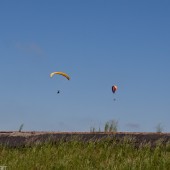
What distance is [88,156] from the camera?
649 inches

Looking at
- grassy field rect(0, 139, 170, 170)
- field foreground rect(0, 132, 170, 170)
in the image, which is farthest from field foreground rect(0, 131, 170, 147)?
grassy field rect(0, 139, 170, 170)

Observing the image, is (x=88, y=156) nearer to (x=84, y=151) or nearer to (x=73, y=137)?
(x=84, y=151)

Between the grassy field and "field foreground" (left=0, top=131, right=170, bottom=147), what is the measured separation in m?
0.42

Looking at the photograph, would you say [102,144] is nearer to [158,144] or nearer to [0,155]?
[158,144]

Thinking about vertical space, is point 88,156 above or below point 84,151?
below

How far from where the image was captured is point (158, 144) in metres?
17.7

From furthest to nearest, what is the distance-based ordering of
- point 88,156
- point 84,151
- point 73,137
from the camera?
point 73,137 < point 84,151 < point 88,156

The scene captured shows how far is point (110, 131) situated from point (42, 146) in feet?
12.2

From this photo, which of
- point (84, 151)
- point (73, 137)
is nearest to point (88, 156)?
point (84, 151)

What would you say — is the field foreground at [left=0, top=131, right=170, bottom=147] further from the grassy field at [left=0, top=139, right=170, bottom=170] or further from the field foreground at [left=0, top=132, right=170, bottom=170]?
the grassy field at [left=0, top=139, right=170, bottom=170]

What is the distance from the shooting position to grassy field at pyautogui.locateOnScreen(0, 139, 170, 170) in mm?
14805

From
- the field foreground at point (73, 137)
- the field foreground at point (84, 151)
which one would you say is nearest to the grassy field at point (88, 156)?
the field foreground at point (84, 151)

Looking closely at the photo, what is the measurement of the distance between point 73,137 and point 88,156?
292 cm

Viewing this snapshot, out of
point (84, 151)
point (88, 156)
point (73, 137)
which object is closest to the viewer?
point (88, 156)
